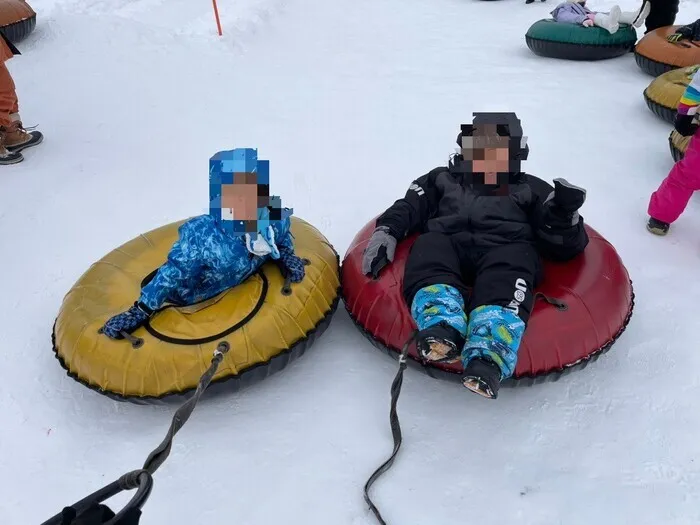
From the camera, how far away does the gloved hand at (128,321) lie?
231 centimetres

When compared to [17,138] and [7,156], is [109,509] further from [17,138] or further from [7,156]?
[17,138]

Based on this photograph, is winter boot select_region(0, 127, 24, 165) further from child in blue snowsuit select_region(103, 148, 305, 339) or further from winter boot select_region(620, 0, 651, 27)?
winter boot select_region(620, 0, 651, 27)

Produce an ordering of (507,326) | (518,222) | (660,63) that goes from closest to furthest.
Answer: (507,326)
(518,222)
(660,63)

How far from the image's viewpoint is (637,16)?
5.91 meters

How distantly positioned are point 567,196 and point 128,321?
1759 millimetres

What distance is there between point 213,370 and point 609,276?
1639 mm

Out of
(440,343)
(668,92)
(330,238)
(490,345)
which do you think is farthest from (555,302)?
(668,92)

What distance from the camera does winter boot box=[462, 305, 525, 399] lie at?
1911mm

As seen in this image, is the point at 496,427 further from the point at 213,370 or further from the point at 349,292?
the point at 213,370

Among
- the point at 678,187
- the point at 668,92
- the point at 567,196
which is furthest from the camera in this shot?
the point at 668,92

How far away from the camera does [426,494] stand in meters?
2.10

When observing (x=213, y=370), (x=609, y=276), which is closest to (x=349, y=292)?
(x=213, y=370)

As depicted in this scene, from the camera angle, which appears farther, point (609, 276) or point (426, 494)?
point (609, 276)

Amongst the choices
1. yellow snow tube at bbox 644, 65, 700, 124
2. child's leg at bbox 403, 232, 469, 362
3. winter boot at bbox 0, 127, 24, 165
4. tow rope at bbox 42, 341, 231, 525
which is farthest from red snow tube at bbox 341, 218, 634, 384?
winter boot at bbox 0, 127, 24, 165
